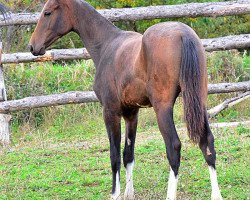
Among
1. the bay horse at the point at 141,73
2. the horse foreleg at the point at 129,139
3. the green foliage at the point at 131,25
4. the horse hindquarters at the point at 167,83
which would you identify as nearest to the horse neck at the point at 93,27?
the bay horse at the point at 141,73

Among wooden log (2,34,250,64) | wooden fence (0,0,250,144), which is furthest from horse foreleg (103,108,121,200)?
wooden log (2,34,250,64)

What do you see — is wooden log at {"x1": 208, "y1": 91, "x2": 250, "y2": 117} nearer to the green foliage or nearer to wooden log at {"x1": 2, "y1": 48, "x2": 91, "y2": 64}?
wooden log at {"x1": 2, "y1": 48, "x2": 91, "y2": 64}

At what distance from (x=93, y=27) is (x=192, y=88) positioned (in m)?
2.22

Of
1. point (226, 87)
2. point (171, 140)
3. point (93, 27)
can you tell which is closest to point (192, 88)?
point (171, 140)

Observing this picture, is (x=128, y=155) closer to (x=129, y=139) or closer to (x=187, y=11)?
(x=129, y=139)

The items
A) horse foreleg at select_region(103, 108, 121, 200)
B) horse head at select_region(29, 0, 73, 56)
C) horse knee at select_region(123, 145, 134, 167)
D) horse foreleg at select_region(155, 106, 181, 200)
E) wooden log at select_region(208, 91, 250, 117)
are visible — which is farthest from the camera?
wooden log at select_region(208, 91, 250, 117)

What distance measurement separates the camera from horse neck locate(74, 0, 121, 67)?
24.2 ft

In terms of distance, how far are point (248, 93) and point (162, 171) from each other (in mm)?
3861

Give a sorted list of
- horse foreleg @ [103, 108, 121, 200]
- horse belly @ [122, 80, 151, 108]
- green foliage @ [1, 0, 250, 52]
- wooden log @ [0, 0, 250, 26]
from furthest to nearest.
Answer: green foliage @ [1, 0, 250, 52] < wooden log @ [0, 0, 250, 26] < horse foreleg @ [103, 108, 121, 200] < horse belly @ [122, 80, 151, 108]

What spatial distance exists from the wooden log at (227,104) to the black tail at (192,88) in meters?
5.16

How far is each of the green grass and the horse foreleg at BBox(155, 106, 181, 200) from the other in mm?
688

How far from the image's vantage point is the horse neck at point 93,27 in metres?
7.39

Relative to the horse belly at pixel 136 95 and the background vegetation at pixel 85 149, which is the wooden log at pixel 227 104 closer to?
the background vegetation at pixel 85 149

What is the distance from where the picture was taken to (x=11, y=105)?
9961 millimetres
